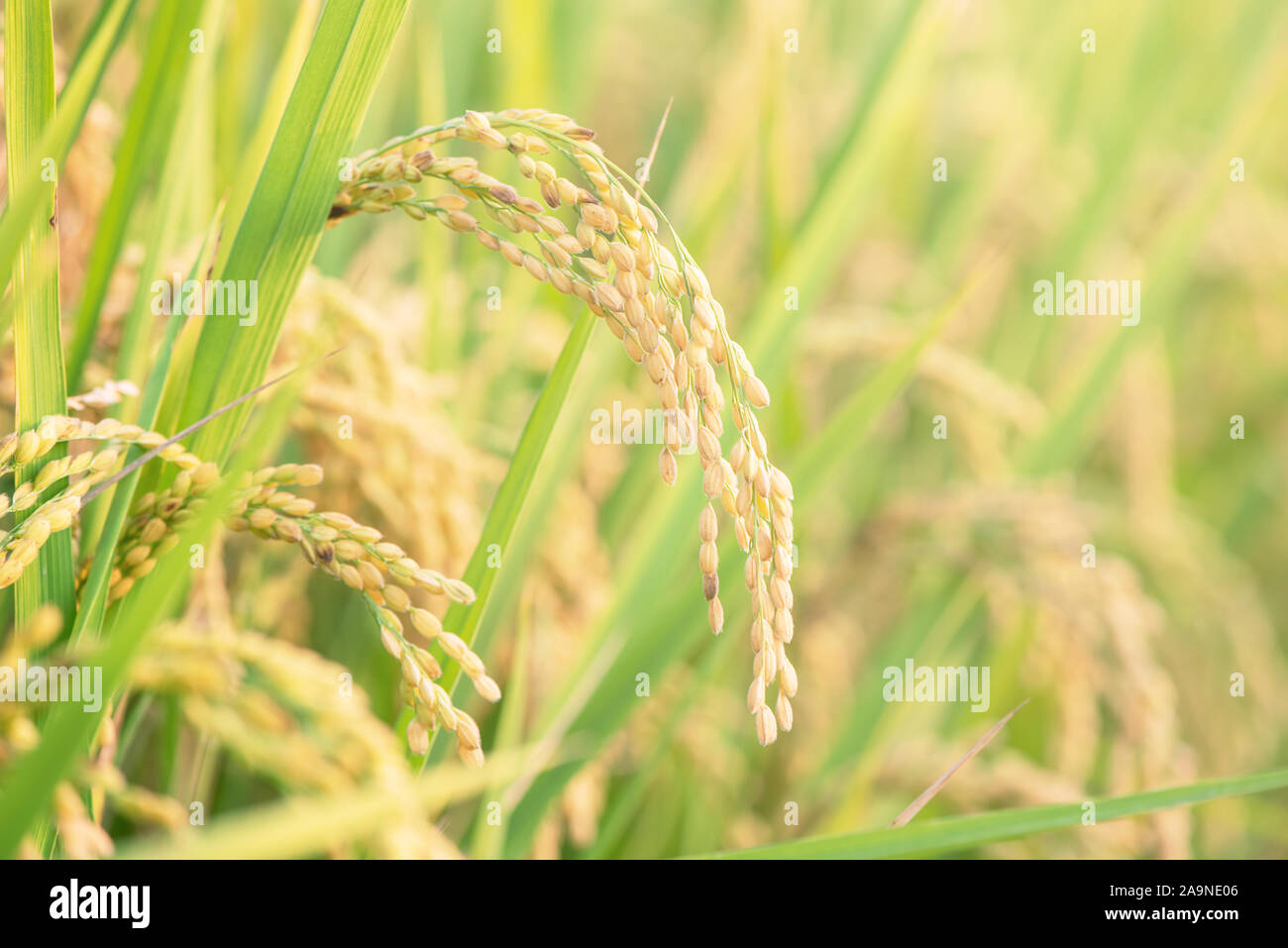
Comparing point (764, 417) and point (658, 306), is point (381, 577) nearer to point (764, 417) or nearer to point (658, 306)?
point (658, 306)

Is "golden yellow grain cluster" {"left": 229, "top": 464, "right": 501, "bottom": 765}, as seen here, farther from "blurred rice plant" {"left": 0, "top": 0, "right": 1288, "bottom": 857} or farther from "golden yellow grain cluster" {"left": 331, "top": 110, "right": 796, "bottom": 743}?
"golden yellow grain cluster" {"left": 331, "top": 110, "right": 796, "bottom": 743}

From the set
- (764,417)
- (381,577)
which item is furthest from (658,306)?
(764,417)

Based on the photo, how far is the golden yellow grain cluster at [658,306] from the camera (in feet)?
2.27

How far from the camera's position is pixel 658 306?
71 cm

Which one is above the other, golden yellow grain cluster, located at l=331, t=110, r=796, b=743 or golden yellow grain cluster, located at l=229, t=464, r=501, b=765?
golden yellow grain cluster, located at l=331, t=110, r=796, b=743

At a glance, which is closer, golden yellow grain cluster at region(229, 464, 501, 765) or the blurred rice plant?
golden yellow grain cluster at region(229, 464, 501, 765)

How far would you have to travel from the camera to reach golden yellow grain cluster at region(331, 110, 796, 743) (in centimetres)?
69

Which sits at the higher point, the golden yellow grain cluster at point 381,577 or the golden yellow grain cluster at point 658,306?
the golden yellow grain cluster at point 658,306

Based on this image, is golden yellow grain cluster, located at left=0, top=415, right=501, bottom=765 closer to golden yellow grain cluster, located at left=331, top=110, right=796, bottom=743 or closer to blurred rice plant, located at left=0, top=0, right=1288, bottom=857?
blurred rice plant, located at left=0, top=0, right=1288, bottom=857

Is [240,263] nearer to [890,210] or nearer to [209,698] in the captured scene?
[209,698]

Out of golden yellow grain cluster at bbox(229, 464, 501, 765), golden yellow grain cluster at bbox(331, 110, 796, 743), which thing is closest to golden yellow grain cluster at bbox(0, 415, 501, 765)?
golden yellow grain cluster at bbox(229, 464, 501, 765)

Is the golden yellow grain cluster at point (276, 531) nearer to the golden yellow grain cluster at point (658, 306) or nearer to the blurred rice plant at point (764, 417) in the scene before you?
the blurred rice plant at point (764, 417)

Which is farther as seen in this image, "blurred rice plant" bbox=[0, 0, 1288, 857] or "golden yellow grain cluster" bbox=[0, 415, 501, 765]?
"blurred rice plant" bbox=[0, 0, 1288, 857]

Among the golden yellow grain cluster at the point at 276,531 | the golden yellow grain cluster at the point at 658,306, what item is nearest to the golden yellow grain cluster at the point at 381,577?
the golden yellow grain cluster at the point at 276,531
